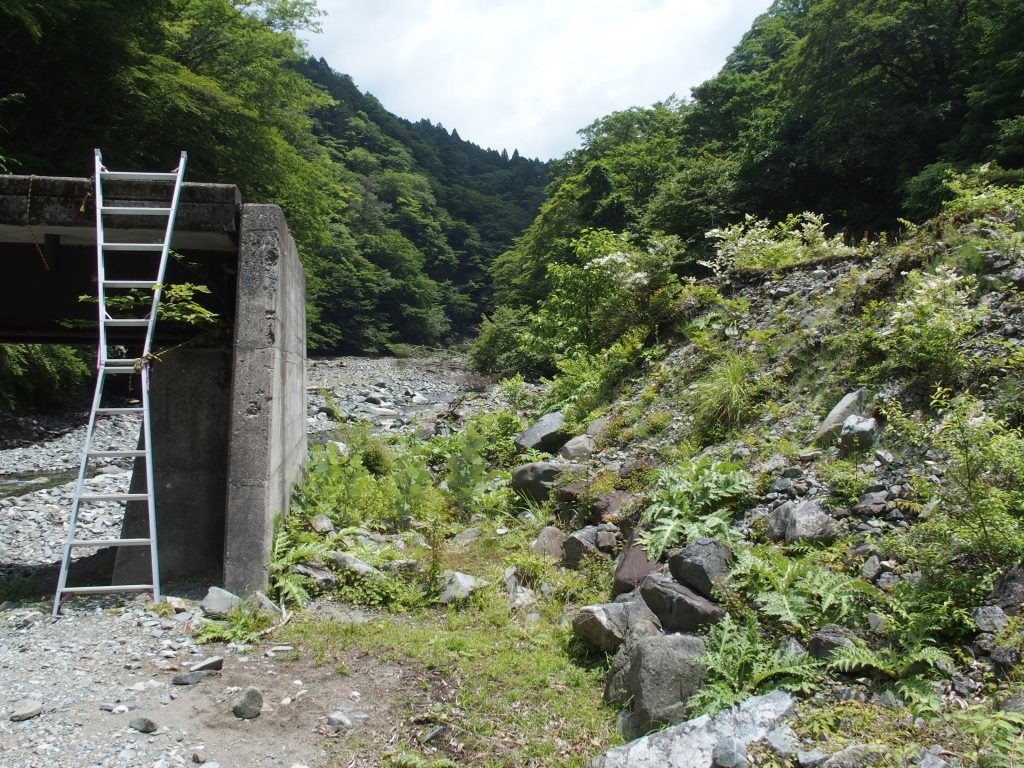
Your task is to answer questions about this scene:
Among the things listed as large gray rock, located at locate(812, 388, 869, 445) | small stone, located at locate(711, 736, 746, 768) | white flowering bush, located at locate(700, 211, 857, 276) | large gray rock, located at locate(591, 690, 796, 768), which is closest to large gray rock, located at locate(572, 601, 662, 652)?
large gray rock, located at locate(591, 690, 796, 768)

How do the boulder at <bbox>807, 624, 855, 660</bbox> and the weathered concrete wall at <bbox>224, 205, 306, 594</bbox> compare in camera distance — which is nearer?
the boulder at <bbox>807, 624, 855, 660</bbox>

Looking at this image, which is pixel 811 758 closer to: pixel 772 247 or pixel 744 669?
pixel 744 669

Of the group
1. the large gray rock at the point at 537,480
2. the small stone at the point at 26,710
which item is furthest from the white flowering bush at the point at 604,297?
the small stone at the point at 26,710

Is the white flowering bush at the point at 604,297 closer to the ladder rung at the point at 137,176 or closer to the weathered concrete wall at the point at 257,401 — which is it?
the weathered concrete wall at the point at 257,401

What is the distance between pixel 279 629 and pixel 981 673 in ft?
14.8

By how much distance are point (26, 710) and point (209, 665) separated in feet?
3.29

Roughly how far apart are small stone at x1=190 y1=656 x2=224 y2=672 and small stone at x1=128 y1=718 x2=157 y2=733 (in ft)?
2.25

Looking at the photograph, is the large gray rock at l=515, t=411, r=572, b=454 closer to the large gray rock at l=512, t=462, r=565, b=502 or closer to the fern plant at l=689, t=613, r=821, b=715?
the large gray rock at l=512, t=462, r=565, b=502

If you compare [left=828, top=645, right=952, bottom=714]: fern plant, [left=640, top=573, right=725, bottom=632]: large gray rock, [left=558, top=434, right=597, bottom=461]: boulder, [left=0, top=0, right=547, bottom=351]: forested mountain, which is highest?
[left=0, top=0, right=547, bottom=351]: forested mountain

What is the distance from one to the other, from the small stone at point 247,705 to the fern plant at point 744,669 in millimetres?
2507

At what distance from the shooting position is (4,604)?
535cm

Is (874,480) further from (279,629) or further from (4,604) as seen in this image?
(4,604)

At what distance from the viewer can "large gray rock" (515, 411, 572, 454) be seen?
33.9ft

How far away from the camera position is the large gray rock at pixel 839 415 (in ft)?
19.5
